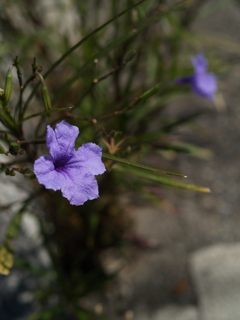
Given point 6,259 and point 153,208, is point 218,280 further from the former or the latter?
point 6,259

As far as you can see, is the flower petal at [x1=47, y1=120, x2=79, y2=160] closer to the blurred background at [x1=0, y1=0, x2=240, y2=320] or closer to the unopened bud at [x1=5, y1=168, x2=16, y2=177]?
the unopened bud at [x1=5, y1=168, x2=16, y2=177]

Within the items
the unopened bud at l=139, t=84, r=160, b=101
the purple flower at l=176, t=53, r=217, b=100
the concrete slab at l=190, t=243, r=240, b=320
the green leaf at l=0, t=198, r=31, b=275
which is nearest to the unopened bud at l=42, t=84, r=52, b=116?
the unopened bud at l=139, t=84, r=160, b=101

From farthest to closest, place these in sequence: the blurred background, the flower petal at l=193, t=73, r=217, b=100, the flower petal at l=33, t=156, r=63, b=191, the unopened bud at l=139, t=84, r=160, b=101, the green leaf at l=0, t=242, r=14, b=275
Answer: the flower petal at l=193, t=73, r=217, b=100 < the blurred background < the green leaf at l=0, t=242, r=14, b=275 < the unopened bud at l=139, t=84, r=160, b=101 < the flower petal at l=33, t=156, r=63, b=191

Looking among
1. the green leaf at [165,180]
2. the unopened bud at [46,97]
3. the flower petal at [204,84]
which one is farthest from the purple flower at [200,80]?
the unopened bud at [46,97]

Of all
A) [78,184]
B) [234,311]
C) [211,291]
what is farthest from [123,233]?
[78,184]

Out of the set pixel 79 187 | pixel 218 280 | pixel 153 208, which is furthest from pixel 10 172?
pixel 153 208

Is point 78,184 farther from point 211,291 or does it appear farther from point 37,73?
point 211,291
